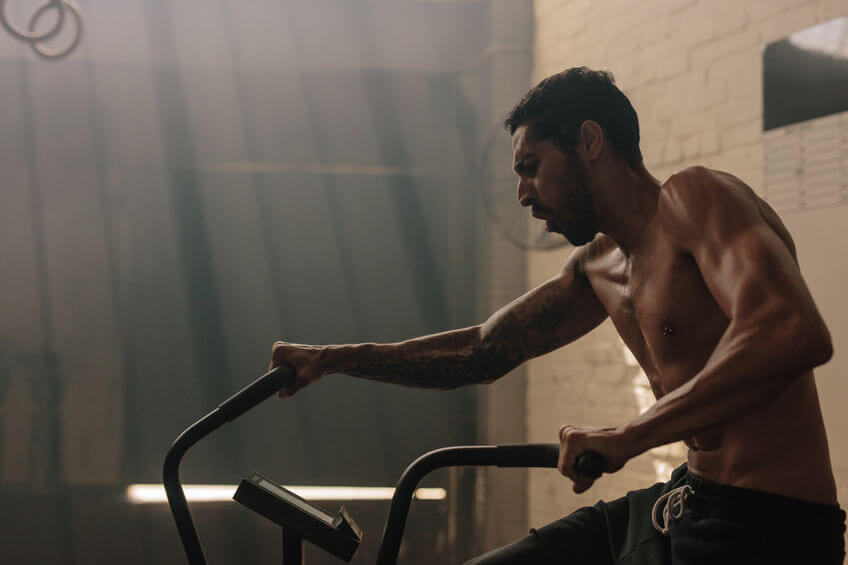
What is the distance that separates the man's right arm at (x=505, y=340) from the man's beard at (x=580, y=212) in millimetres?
218

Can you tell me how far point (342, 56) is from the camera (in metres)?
4.68

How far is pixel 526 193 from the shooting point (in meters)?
1.47

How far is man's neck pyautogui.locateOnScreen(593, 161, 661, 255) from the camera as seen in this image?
1433 millimetres

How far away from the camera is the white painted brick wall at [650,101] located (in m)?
2.87

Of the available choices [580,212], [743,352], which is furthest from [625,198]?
[743,352]

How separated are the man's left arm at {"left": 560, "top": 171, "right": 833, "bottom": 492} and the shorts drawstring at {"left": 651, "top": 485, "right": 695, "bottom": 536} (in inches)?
12.4

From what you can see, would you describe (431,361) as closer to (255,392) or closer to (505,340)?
(505,340)

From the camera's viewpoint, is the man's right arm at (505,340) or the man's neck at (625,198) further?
the man's right arm at (505,340)

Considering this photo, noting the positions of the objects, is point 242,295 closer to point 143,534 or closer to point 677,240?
point 143,534

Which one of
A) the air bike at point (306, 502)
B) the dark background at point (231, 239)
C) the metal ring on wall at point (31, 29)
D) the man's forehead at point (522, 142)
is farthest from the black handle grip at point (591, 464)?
the dark background at point (231, 239)

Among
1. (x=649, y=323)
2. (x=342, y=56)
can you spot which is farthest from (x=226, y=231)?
(x=649, y=323)

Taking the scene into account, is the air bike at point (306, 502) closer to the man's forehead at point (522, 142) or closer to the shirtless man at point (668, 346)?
Result: the shirtless man at point (668, 346)

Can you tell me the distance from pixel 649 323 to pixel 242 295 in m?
3.83

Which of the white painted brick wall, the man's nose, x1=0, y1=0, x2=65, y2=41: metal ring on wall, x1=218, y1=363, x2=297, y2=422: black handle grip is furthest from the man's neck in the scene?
x1=0, y1=0, x2=65, y2=41: metal ring on wall
